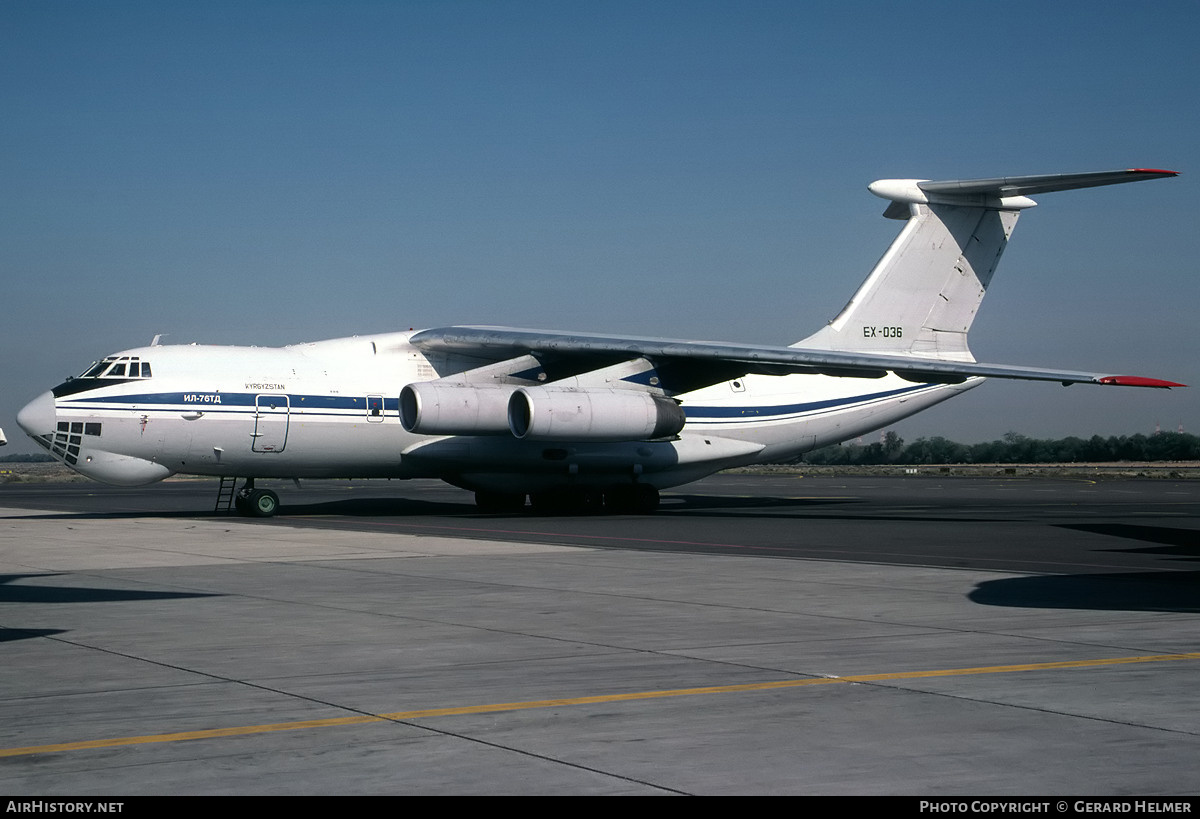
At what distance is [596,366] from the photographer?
78.4 ft

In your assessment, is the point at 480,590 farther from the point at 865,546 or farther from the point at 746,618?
the point at 865,546

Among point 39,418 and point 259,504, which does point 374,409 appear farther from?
point 39,418

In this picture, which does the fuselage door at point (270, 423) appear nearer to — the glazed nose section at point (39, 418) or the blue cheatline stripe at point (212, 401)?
the blue cheatline stripe at point (212, 401)

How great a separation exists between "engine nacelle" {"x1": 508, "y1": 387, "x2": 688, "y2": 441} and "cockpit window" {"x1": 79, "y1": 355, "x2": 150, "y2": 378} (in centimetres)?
594

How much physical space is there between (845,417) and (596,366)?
5.12 metres

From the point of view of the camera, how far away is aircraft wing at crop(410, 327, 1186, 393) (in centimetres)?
2009

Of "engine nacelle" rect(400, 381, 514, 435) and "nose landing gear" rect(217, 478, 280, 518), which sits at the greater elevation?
"engine nacelle" rect(400, 381, 514, 435)

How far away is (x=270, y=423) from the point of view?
2127 cm

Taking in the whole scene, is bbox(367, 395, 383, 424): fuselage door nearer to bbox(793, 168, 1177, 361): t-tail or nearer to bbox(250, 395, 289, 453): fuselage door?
bbox(250, 395, 289, 453): fuselage door

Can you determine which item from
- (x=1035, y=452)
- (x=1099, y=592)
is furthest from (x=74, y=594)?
(x=1035, y=452)

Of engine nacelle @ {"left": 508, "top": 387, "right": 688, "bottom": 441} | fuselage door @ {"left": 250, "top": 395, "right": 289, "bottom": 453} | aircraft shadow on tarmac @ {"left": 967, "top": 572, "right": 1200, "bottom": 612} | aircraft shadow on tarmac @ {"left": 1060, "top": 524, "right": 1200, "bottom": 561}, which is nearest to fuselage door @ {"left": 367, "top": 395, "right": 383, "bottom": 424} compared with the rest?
fuselage door @ {"left": 250, "top": 395, "right": 289, "bottom": 453}

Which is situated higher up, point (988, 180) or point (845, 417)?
point (988, 180)

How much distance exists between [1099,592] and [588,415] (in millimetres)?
11777

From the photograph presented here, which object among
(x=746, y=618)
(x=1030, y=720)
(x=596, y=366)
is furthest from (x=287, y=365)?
(x=1030, y=720)
